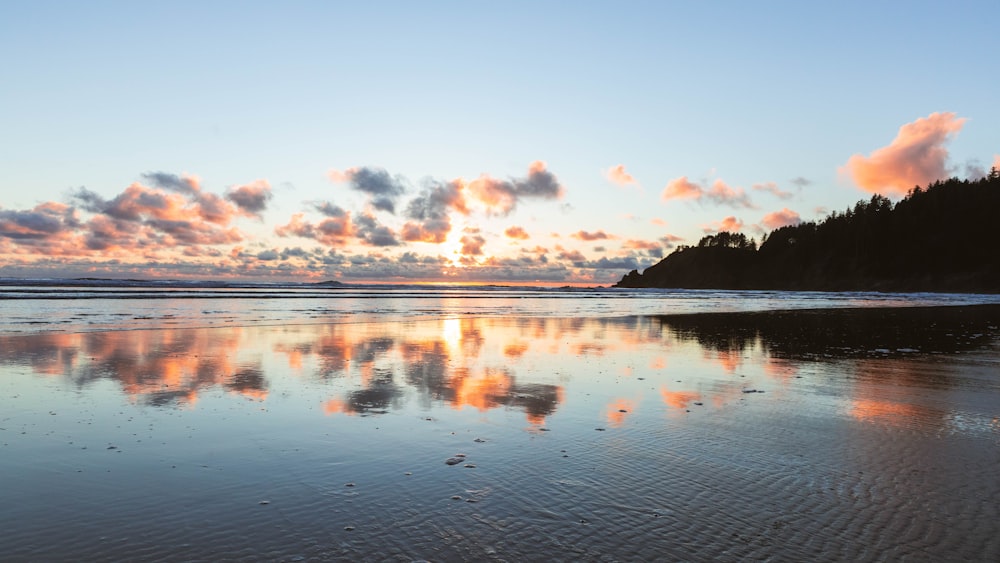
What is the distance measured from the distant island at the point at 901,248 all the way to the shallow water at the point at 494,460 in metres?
127

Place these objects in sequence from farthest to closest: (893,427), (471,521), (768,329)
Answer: (768,329)
(893,427)
(471,521)

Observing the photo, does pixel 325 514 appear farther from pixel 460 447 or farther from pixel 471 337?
pixel 471 337

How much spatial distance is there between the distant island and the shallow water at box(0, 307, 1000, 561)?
418ft

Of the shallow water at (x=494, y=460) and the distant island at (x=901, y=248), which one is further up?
the distant island at (x=901, y=248)

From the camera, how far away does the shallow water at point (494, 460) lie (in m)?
4.15

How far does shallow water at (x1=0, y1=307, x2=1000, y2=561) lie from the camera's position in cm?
415

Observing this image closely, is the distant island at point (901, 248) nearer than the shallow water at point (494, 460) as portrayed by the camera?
No

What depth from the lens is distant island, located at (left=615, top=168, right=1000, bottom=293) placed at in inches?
4599

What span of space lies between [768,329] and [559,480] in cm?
2082

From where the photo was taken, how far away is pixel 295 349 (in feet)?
50.5

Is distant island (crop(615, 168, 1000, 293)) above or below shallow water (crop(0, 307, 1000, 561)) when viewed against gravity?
above

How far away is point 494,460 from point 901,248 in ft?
508

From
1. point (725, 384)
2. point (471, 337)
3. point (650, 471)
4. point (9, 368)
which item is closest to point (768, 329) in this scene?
point (471, 337)

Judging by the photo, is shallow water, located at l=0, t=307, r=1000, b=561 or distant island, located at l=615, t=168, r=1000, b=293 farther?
distant island, located at l=615, t=168, r=1000, b=293
